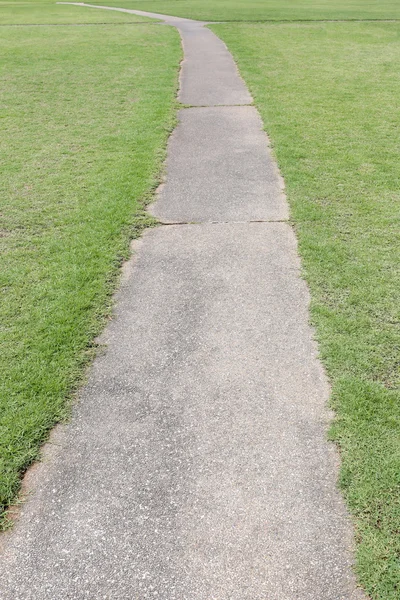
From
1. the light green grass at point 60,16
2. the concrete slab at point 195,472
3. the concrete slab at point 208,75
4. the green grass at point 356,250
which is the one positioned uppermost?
the light green grass at point 60,16

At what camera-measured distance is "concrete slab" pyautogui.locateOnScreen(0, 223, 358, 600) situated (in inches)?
104

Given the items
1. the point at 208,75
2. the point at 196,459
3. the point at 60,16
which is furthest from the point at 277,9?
the point at 196,459

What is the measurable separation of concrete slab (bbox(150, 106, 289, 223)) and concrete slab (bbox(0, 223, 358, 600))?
204 centimetres

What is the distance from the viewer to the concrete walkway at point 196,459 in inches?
104

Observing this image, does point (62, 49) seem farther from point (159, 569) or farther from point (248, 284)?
point (159, 569)

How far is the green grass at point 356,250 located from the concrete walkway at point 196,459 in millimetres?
139

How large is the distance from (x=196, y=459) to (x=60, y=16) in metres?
32.6

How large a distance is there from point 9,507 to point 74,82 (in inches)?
520

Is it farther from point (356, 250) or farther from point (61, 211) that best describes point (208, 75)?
point (356, 250)

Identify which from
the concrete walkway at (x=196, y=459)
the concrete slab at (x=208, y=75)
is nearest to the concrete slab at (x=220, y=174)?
the concrete walkway at (x=196, y=459)

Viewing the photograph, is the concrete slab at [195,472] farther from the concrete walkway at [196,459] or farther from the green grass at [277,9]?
the green grass at [277,9]

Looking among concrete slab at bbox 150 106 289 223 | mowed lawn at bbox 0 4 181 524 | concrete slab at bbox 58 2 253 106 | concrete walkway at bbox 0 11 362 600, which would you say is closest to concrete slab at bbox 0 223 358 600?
concrete walkway at bbox 0 11 362 600

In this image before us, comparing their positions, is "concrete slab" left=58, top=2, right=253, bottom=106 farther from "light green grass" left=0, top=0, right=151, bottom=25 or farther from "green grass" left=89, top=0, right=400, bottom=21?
"light green grass" left=0, top=0, right=151, bottom=25

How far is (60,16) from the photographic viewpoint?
29.7 metres
